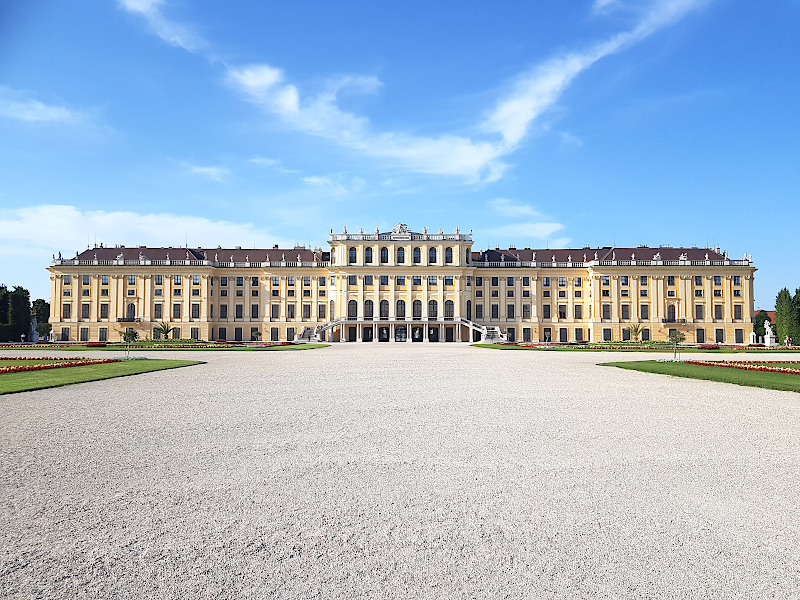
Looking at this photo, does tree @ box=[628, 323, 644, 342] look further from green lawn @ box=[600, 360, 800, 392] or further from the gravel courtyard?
the gravel courtyard

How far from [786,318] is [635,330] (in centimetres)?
1621

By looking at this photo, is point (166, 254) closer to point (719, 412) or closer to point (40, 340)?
point (40, 340)

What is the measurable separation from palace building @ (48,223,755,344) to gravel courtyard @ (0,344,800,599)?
6479 cm

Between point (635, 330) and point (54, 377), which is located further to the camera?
point (635, 330)

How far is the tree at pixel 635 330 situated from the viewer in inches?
2778

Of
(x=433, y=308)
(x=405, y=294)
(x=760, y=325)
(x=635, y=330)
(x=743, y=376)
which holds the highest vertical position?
(x=405, y=294)

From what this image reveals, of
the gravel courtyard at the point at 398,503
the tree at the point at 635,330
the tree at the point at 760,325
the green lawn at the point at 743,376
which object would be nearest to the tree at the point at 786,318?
the tree at the point at 760,325

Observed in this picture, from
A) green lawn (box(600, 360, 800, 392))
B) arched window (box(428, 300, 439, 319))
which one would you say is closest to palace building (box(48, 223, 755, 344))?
arched window (box(428, 300, 439, 319))

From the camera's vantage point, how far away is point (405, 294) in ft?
261

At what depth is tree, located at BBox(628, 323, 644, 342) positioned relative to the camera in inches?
2778

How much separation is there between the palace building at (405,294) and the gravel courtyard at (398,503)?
64.8 metres

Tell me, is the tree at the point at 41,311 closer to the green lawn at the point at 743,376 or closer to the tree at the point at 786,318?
the green lawn at the point at 743,376

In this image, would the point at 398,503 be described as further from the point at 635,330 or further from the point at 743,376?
the point at 635,330

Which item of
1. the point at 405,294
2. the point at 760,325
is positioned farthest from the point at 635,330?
the point at 405,294
